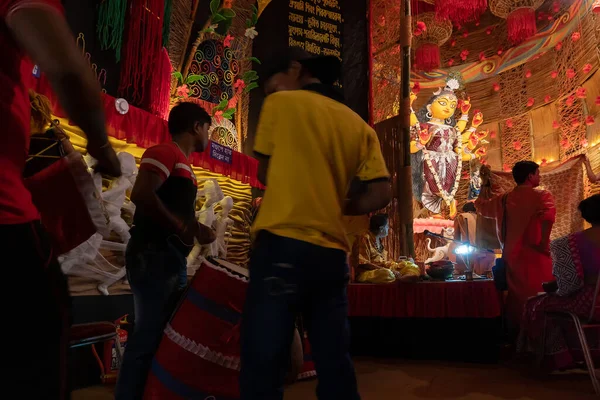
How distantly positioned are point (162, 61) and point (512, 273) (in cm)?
374

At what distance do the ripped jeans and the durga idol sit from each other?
32.0 ft

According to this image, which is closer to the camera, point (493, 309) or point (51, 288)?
point (51, 288)

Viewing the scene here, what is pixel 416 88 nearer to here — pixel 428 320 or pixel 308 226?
pixel 428 320

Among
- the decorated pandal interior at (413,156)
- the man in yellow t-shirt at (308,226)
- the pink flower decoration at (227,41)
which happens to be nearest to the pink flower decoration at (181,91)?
the decorated pandal interior at (413,156)

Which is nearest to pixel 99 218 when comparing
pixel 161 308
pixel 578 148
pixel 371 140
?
pixel 161 308

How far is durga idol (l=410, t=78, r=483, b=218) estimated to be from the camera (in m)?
10.6

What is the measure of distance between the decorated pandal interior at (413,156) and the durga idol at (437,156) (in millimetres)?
34

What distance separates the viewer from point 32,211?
816 millimetres

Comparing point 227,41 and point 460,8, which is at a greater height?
point 460,8

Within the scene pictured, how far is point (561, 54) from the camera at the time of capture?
382 inches

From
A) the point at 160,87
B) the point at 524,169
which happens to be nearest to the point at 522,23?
the point at 524,169

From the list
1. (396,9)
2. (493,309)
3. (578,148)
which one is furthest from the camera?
(578,148)

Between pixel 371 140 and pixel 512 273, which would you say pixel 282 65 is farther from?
pixel 512 273

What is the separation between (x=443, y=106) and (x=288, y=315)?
10.5 m
